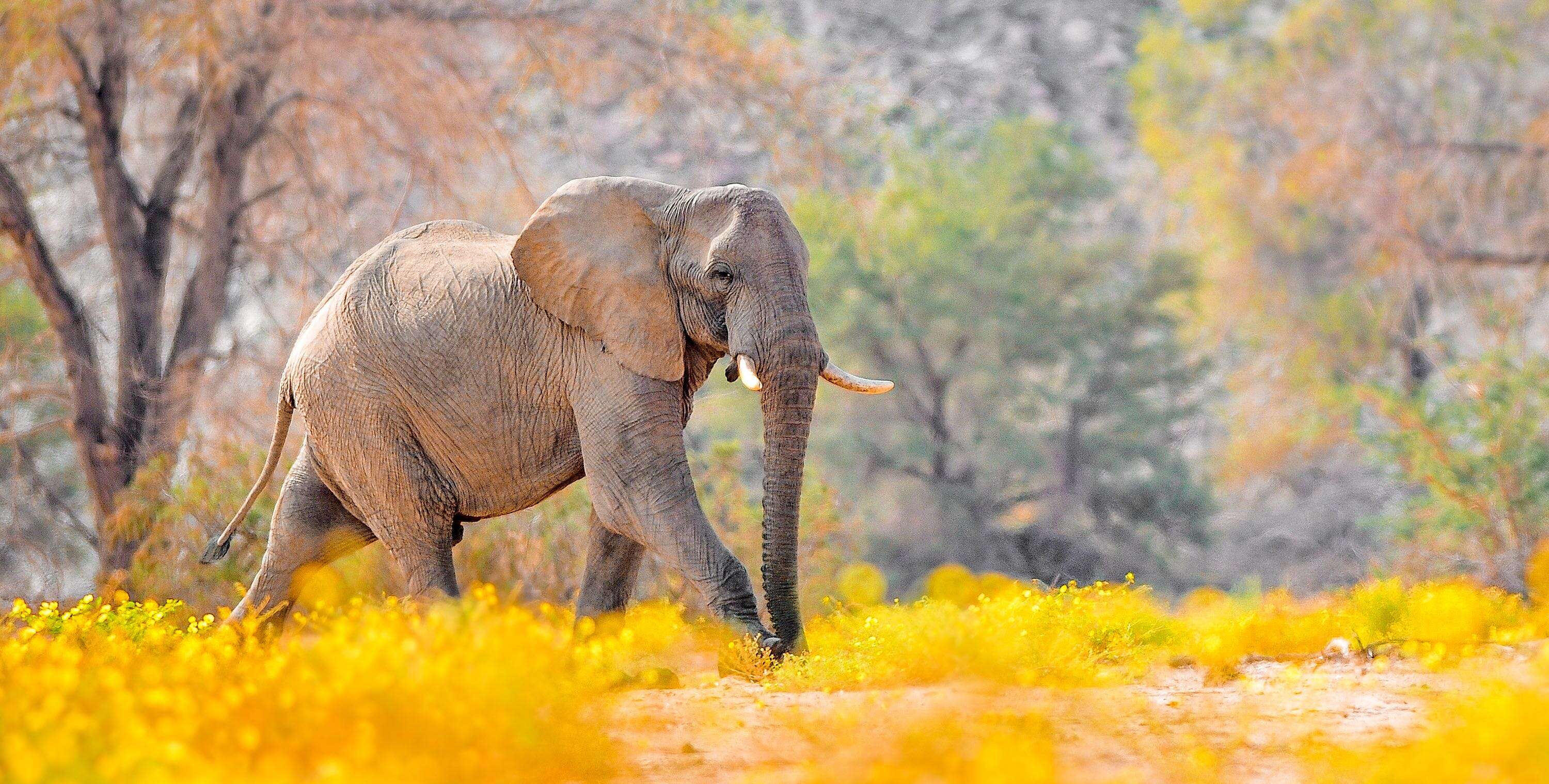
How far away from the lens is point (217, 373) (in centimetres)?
1121

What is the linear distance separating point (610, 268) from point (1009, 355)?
878 inches

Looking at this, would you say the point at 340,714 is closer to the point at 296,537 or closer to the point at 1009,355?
the point at 296,537

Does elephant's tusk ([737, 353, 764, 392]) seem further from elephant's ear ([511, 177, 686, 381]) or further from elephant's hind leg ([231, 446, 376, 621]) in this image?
elephant's hind leg ([231, 446, 376, 621])

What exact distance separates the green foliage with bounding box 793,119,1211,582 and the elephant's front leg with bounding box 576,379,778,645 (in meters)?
19.2

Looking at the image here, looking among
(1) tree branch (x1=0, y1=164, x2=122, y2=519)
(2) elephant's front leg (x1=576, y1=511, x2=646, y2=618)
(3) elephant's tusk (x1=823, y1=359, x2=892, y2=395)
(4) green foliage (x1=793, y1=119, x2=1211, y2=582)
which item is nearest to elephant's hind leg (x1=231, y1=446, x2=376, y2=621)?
(2) elephant's front leg (x1=576, y1=511, x2=646, y2=618)

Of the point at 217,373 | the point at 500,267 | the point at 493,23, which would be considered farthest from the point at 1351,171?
the point at 500,267

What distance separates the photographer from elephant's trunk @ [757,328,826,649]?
5578 millimetres

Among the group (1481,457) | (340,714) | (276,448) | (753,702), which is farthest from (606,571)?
(1481,457)

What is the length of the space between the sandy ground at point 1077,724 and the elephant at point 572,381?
87 centimetres

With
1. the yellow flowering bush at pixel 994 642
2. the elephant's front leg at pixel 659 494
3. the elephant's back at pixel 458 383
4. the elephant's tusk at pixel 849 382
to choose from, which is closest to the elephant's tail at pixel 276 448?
the elephant's back at pixel 458 383

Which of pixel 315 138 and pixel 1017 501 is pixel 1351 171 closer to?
pixel 1017 501

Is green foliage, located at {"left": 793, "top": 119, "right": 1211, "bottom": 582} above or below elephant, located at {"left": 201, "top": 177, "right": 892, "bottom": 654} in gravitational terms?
below

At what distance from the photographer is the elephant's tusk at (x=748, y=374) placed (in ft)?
17.9

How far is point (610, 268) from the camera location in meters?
5.89
